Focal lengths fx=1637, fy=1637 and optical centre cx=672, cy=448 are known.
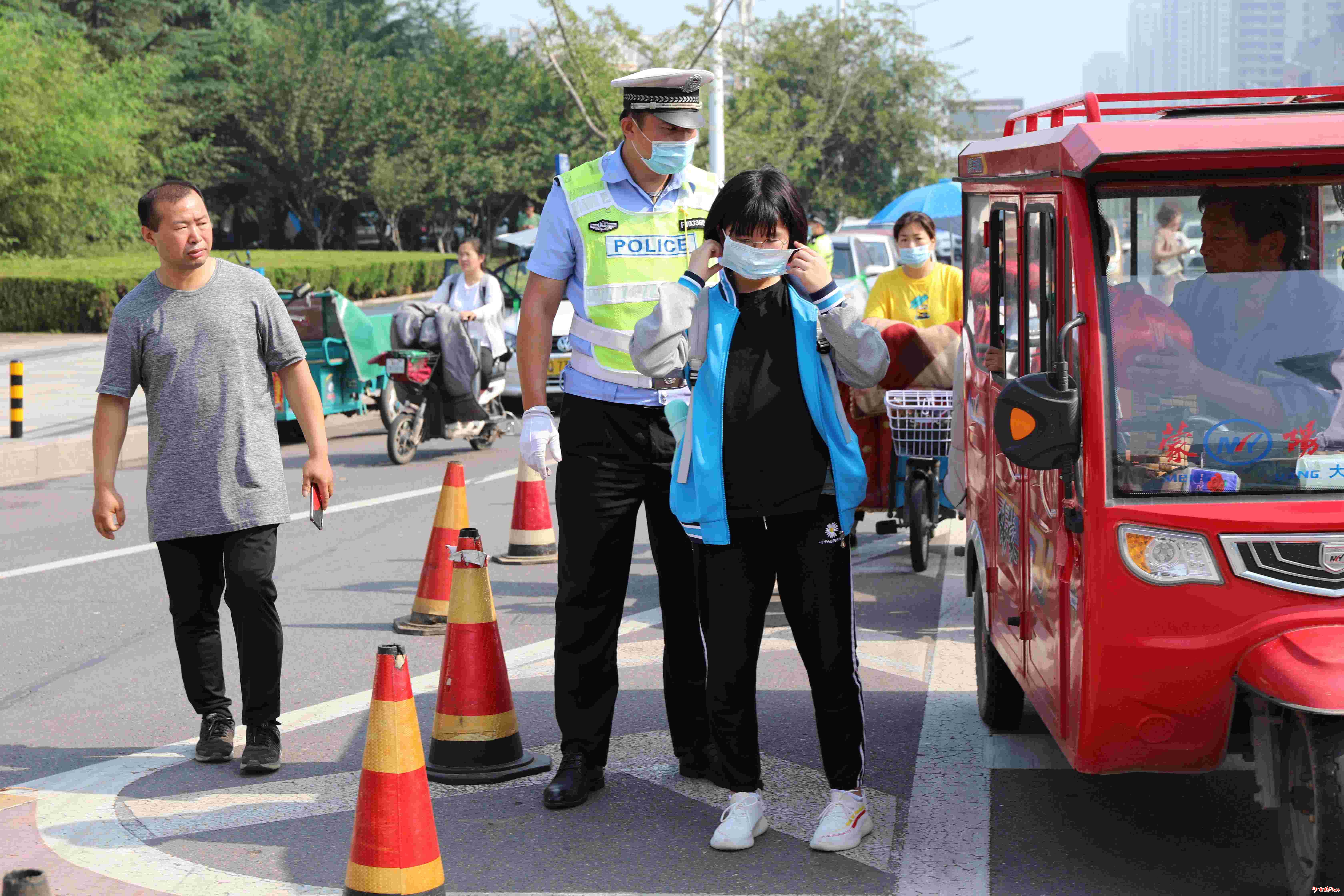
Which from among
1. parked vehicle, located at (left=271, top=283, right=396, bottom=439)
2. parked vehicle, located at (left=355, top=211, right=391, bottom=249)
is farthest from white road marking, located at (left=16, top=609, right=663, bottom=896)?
parked vehicle, located at (left=355, top=211, right=391, bottom=249)

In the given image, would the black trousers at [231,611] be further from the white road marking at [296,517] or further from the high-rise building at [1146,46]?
the high-rise building at [1146,46]

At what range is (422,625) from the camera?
299 inches

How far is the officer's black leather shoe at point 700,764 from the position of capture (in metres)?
5.22

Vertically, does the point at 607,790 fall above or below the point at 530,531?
below

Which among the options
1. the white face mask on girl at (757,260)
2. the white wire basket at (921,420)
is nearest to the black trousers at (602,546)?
the white face mask on girl at (757,260)

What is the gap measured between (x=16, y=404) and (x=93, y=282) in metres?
13.5

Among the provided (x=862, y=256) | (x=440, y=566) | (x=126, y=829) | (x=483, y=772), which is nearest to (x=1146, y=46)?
(x=862, y=256)

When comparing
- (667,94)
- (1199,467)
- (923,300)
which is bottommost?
(1199,467)

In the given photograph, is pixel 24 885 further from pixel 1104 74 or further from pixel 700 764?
pixel 1104 74

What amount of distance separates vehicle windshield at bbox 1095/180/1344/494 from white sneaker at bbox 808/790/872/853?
4.06 feet

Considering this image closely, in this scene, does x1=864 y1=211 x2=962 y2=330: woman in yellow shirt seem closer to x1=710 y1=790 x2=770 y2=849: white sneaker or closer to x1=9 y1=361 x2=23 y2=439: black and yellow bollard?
x1=710 y1=790 x2=770 y2=849: white sneaker

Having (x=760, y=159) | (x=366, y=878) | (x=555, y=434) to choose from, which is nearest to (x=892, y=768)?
(x=555, y=434)

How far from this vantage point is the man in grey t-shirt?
213 inches

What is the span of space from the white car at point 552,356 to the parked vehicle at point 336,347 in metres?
1.28
